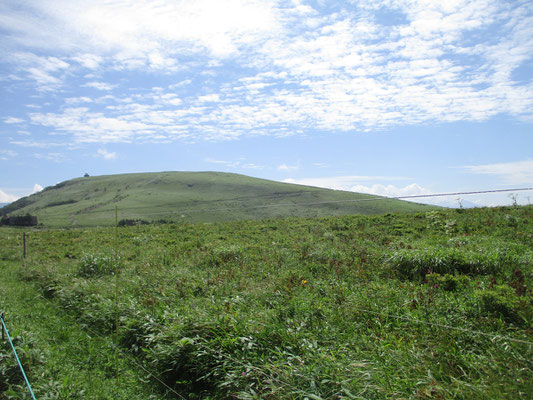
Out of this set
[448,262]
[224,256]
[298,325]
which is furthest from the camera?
[224,256]

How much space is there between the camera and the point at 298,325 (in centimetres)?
562

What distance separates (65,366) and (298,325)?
13.3 ft

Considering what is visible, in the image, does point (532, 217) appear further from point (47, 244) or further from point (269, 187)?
point (269, 187)

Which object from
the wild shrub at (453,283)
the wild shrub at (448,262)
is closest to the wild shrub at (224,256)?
the wild shrub at (448,262)

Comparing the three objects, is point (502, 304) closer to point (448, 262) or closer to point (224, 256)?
point (448, 262)

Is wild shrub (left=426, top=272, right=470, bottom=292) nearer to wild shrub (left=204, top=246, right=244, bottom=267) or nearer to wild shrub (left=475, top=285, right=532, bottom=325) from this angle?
wild shrub (left=475, top=285, right=532, bottom=325)

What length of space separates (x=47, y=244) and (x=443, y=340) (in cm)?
2425

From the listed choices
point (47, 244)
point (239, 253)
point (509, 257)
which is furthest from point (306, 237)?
point (47, 244)

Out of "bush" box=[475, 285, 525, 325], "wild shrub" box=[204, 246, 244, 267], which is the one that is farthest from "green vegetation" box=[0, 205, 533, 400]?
"wild shrub" box=[204, 246, 244, 267]

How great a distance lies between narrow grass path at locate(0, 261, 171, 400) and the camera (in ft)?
15.4

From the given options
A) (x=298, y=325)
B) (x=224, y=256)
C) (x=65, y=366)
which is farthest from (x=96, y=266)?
(x=298, y=325)

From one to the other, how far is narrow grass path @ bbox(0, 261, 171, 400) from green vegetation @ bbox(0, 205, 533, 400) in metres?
0.03

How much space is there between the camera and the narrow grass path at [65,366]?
4.70 meters

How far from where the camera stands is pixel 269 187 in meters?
139
